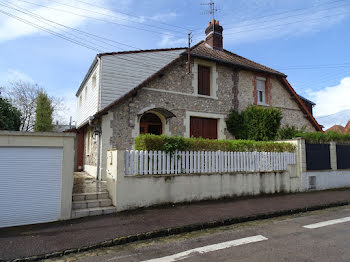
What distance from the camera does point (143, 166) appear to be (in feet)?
21.9

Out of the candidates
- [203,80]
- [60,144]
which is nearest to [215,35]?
[203,80]

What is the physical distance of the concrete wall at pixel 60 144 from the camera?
17.6 ft

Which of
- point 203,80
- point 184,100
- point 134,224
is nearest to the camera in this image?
point 134,224

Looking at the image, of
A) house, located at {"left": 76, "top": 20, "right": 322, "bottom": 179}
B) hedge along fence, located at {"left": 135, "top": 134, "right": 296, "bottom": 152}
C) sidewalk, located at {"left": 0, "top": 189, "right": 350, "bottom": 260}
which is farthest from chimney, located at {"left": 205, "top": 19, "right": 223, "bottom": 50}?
sidewalk, located at {"left": 0, "top": 189, "right": 350, "bottom": 260}

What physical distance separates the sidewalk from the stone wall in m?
4.39

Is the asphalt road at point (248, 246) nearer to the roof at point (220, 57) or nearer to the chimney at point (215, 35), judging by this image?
the roof at point (220, 57)

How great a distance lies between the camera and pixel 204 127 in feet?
39.1

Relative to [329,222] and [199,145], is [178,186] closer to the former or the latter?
→ [199,145]

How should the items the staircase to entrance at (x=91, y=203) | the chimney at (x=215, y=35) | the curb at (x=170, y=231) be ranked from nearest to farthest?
the curb at (x=170, y=231) → the staircase to entrance at (x=91, y=203) → the chimney at (x=215, y=35)

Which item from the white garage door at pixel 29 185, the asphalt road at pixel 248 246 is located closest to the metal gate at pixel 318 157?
the asphalt road at pixel 248 246

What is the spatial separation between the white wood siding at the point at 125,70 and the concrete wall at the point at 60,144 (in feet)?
13.9

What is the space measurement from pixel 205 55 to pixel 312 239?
961 centimetres

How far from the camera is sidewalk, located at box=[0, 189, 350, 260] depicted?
415cm

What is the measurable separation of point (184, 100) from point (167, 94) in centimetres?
91
